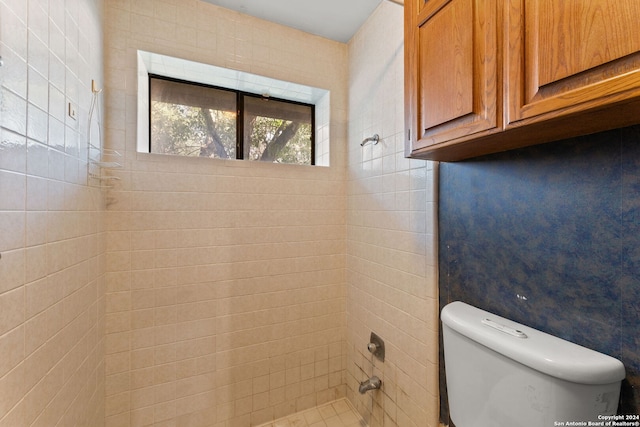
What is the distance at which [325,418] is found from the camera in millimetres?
1665

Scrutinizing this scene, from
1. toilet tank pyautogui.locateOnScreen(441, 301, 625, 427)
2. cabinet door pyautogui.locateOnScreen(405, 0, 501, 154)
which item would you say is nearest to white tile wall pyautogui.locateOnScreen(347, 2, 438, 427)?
toilet tank pyautogui.locateOnScreen(441, 301, 625, 427)

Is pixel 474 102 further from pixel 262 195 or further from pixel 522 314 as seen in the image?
pixel 262 195

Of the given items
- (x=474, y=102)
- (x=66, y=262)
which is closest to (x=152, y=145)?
(x=66, y=262)

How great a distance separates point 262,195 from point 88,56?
0.99 metres

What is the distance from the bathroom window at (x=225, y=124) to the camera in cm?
161

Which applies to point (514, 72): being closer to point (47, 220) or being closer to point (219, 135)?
point (47, 220)

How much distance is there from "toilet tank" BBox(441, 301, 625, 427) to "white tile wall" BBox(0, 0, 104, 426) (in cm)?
130

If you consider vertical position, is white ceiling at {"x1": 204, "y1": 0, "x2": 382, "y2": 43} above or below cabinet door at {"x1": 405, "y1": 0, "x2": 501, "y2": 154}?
above

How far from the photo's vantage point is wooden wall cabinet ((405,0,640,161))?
19.6 inches

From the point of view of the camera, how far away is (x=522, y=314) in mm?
860

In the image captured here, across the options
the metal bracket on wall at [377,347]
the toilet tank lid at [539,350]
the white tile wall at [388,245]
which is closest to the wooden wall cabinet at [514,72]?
the white tile wall at [388,245]

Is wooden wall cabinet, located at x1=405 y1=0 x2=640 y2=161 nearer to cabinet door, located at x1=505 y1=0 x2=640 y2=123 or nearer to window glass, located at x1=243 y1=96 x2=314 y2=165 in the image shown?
cabinet door, located at x1=505 y1=0 x2=640 y2=123

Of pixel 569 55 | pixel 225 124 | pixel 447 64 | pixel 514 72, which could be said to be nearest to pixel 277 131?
pixel 225 124

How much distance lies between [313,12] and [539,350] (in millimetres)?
1885
